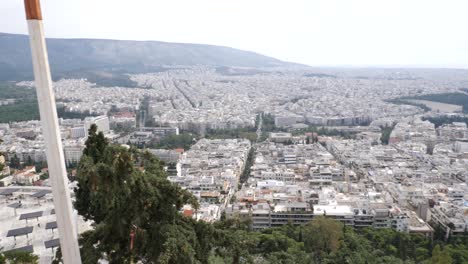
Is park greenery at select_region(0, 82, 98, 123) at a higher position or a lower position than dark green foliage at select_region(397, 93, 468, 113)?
higher

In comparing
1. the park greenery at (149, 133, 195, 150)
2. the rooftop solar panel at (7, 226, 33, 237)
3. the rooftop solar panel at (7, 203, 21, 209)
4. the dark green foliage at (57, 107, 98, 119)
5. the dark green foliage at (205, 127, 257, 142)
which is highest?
the rooftop solar panel at (7, 226, 33, 237)

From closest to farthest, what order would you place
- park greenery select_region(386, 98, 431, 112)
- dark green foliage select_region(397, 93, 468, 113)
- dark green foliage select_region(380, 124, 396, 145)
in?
dark green foliage select_region(380, 124, 396, 145) → park greenery select_region(386, 98, 431, 112) → dark green foliage select_region(397, 93, 468, 113)

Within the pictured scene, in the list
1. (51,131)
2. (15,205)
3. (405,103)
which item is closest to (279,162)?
(15,205)

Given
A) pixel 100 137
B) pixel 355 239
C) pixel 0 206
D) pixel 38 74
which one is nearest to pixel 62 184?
pixel 38 74

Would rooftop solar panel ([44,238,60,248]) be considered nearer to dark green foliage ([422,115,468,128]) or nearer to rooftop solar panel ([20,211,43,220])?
rooftop solar panel ([20,211,43,220])

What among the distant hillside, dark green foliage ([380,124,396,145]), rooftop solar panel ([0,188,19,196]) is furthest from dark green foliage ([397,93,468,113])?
the distant hillside

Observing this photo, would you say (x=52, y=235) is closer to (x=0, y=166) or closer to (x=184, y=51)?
(x=0, y=166)

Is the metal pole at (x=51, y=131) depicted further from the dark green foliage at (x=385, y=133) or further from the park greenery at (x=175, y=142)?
the dark green foliage at (x=385, y=133)
